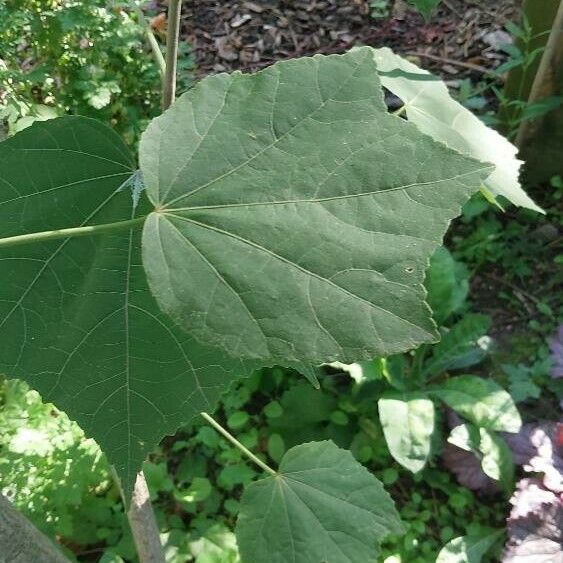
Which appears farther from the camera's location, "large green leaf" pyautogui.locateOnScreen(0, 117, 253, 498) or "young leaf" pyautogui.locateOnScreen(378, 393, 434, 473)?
"young leaf" pyautogui.locateOnScreen(378, 393, 434, 473)

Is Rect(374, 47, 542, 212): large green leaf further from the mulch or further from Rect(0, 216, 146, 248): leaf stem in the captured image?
the mulch

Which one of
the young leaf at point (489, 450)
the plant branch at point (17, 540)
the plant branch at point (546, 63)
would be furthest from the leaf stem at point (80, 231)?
the plant branch at point (546, 63)

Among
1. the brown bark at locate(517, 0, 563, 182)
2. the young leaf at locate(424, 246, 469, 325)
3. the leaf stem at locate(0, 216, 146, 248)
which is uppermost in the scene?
the leaf stem at locate(0, 216, 146, 248)

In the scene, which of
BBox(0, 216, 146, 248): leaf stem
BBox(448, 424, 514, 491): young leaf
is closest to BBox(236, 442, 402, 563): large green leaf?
BBox(0, 216, 146, 248): leaf stem

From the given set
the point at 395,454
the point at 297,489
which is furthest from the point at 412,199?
the point at 395,454

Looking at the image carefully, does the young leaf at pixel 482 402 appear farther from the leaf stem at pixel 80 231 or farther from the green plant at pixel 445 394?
the leaf stem at pixel 80 231

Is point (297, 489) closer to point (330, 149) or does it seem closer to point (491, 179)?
point (491, 179)
